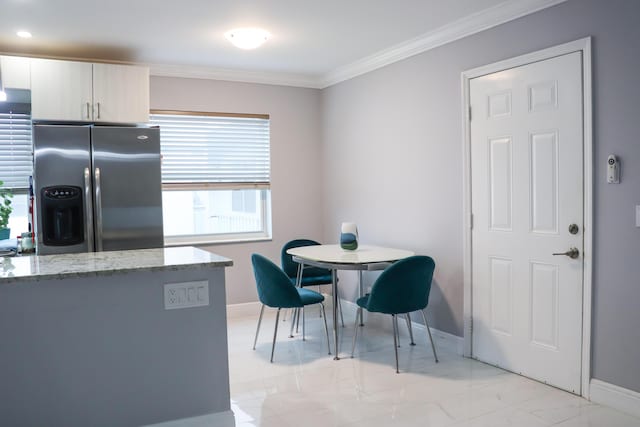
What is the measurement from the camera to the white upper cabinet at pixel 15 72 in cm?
389

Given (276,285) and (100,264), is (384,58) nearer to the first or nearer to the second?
(276,285)

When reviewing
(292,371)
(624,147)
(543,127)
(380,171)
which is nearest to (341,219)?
(380,171)

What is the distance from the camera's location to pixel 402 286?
142 inches

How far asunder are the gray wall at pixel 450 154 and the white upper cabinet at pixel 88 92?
2026 millimetres

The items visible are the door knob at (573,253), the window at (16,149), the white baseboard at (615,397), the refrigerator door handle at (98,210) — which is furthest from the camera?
the window at (16,149)

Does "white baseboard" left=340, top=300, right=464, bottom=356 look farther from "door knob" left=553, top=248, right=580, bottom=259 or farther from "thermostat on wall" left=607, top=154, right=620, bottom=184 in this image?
"thermostat on wall" left=607, top=154, right=620, bottom=184

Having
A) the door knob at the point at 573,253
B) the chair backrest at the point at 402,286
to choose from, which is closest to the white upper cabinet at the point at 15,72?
the chair backrest at the point at 402,286

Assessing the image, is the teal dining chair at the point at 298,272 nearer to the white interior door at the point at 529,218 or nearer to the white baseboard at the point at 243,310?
the white baseboard at the point at 243,310

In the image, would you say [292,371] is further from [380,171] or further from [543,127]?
[543,127]

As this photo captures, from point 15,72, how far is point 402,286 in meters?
3.29

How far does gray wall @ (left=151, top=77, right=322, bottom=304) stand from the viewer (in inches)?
201

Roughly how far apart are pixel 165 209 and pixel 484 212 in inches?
119

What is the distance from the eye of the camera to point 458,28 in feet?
12.4

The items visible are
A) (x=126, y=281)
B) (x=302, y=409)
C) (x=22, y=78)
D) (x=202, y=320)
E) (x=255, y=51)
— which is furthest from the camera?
(x=255, y=51)
